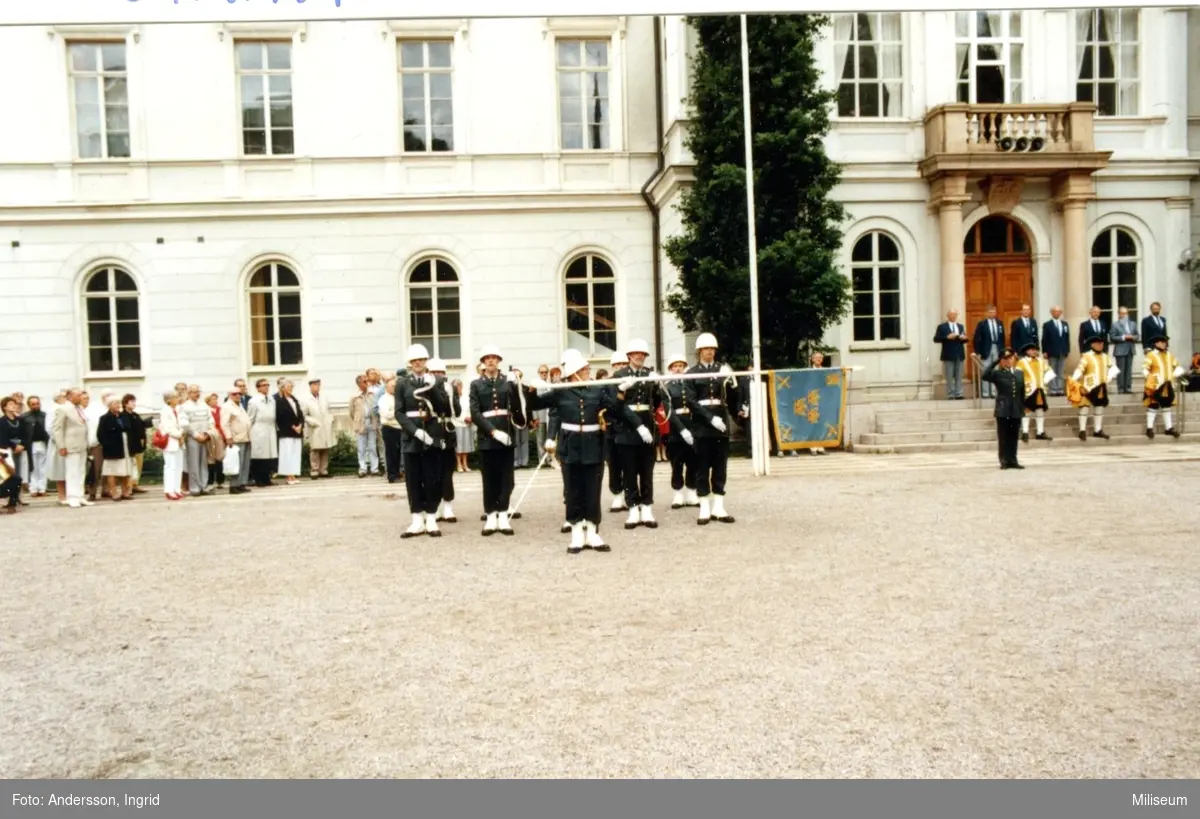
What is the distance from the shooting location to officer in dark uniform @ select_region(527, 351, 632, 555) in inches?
413

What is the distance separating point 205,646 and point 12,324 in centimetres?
2092

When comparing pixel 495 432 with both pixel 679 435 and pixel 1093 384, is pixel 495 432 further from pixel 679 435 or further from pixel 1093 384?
pixel 1093 384

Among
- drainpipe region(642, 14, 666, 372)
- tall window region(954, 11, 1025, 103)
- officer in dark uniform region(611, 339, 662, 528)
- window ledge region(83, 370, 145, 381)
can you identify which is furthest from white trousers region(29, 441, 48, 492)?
tall window region(954, 11, 1025, 103)

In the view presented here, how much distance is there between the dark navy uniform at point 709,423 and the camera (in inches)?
475

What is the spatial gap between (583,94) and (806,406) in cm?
1000

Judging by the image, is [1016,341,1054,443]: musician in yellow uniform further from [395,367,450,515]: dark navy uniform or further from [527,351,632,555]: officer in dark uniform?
[395,367,450,515]: dark navy uniform

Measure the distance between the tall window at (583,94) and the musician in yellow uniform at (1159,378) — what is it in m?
12.5

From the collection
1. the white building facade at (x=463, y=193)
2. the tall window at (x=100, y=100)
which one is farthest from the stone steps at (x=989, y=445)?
the tall window at (x=100, y=100)

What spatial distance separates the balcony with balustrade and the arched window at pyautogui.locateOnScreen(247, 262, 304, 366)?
47.9ft

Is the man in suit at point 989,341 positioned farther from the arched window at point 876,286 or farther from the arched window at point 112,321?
the arched window at point 112,321

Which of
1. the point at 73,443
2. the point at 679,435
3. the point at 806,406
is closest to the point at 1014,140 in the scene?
the point at 806,406

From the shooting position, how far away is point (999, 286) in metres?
24.3

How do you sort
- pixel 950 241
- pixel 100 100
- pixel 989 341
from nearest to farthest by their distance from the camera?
pixel 989 341
pixel 950 241
pixel 100 100

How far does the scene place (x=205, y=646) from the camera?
22.9ft
